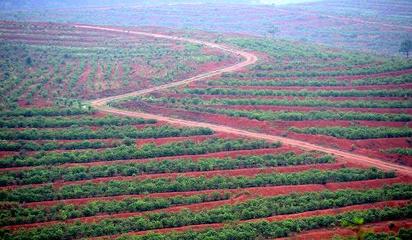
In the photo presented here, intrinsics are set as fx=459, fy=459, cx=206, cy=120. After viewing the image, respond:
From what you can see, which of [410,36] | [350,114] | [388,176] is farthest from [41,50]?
[410,36]

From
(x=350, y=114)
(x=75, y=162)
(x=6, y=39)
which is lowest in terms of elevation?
(x=75, y=162)

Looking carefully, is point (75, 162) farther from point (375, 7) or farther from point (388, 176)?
point (375, 7)

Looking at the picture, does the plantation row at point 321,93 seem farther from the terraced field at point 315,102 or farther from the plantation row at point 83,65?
the plantation row at point 83,65

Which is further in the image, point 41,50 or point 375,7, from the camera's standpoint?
point 375,7

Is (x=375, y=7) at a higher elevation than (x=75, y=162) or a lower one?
higher

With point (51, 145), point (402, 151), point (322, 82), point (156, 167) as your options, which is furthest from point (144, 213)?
point (322, 82)

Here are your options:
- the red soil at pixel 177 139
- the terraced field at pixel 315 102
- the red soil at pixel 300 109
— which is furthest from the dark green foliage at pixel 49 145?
the red soil at pixel 300 109

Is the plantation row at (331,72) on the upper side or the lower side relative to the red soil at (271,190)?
upper

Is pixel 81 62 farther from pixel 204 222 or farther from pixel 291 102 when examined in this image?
pixel 204 222
